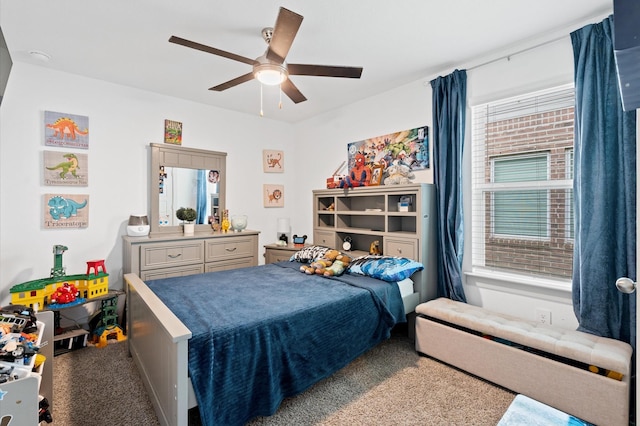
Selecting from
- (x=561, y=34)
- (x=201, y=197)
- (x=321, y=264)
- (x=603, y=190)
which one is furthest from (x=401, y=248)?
(x=201, y=197)

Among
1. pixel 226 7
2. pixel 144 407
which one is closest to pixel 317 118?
pixel 226 7

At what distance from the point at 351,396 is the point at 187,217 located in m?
2.70

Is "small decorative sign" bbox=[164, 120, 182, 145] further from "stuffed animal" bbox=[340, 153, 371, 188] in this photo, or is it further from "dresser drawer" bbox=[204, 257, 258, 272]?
"stuffed animal" bbox=[340, 153, 371, 188]

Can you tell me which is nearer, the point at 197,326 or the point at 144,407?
the point at 197,326

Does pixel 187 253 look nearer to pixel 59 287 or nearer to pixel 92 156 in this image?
pixel 59 287

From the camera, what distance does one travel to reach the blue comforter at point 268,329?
1.54m

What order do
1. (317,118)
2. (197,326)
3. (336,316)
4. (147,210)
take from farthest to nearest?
1. (317,118)
2. (147,210)
3. (336,316)
4. (197,326)

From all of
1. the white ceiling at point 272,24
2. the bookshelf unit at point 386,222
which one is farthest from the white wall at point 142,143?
the bookshelf unit at point 386,222

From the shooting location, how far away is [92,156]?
315cm

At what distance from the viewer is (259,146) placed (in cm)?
445

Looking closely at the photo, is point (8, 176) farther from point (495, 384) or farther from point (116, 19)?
point (495, 384)

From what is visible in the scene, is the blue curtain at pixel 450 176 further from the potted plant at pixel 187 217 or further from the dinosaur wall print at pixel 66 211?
the dinosaur wall print at pixel 66 211

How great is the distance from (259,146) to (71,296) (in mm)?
2764

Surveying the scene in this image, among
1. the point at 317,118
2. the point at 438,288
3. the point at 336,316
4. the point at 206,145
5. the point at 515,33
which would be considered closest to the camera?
the point at 336,316
